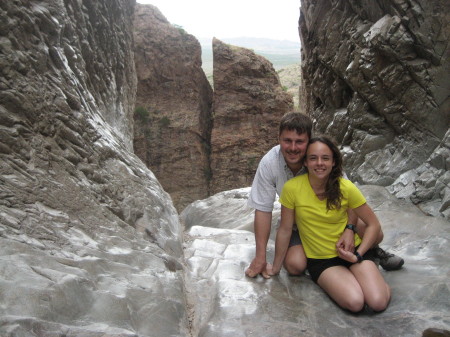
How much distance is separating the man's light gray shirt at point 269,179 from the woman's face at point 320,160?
0.39 m

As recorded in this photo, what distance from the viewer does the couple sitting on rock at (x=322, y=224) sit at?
9.84ft

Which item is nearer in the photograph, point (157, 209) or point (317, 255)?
point (317, 255)

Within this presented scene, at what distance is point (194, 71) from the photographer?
24.1 m

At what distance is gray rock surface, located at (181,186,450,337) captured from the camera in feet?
8.63

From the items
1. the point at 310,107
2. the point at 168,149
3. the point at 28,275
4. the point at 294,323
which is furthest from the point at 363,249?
the point at 168,149

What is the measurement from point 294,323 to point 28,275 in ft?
5.60

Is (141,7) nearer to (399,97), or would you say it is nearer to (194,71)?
(194,71)

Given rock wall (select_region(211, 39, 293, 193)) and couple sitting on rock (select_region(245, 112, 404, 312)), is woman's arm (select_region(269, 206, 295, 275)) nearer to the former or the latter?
couple sitting on rock (select_region(245, 112, 404, 312))

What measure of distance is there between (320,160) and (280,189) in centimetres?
57

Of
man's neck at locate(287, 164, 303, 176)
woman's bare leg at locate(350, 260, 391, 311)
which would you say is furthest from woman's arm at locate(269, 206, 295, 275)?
woman's bare leg at locate(350, 260, 391, 311)

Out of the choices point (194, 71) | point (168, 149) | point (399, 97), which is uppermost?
point (399, 97)

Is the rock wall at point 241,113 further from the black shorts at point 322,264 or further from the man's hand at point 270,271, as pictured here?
the black shorts at point 322,264

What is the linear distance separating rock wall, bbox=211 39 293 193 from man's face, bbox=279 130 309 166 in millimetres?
18931

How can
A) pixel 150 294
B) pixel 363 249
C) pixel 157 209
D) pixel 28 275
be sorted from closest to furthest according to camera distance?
pixel 28 275 → pixel 150 294 → pixel 363 249 → pixel 157 209
